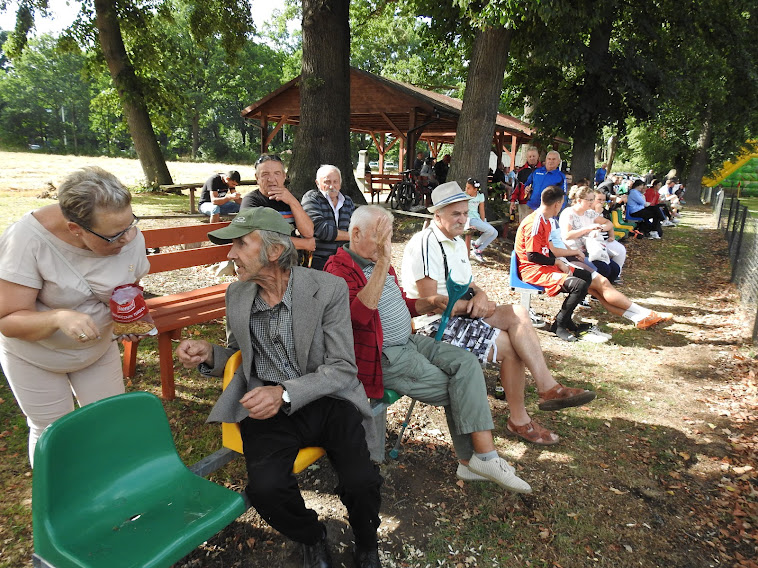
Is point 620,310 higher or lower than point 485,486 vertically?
higher

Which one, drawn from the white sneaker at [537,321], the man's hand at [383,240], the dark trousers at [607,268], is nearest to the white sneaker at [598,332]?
the white sneaker at [537,321]

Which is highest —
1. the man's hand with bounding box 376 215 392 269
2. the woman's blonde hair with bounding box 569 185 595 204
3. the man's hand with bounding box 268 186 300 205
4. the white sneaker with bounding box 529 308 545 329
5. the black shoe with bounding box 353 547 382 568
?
the woman's blonde hair with bounding box 569 185 595 204

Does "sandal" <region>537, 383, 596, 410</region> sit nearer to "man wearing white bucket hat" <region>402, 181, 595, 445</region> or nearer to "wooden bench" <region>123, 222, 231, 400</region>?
"man wearing white bucket hat" <region>402, 181, 595, 445</region>

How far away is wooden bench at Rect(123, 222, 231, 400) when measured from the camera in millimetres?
3396

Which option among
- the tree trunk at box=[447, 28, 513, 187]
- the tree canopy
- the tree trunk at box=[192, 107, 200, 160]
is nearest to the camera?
the tree trunk at box=[447, 28, 513, 187]

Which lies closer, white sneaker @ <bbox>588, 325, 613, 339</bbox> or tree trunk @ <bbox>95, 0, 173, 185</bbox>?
white sneaker @ <bbox>588, 325, 613, 339</bbox>

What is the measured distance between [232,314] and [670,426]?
3.26 m

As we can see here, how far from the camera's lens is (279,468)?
6.55 feet

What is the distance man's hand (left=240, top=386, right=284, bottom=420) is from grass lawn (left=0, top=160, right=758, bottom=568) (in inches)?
30.8

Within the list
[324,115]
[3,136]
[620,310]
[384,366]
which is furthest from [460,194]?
[3,136]

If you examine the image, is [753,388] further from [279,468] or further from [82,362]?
[82,362]

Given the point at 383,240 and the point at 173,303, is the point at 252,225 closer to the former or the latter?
the point at 383,240

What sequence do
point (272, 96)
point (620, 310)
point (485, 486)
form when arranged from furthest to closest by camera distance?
point (272, 96) < point (620, 310) < point (485, 486)

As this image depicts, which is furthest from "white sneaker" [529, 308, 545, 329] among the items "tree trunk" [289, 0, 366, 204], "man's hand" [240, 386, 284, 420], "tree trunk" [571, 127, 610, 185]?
"tree trunk" [571, 127, 610, 185]
